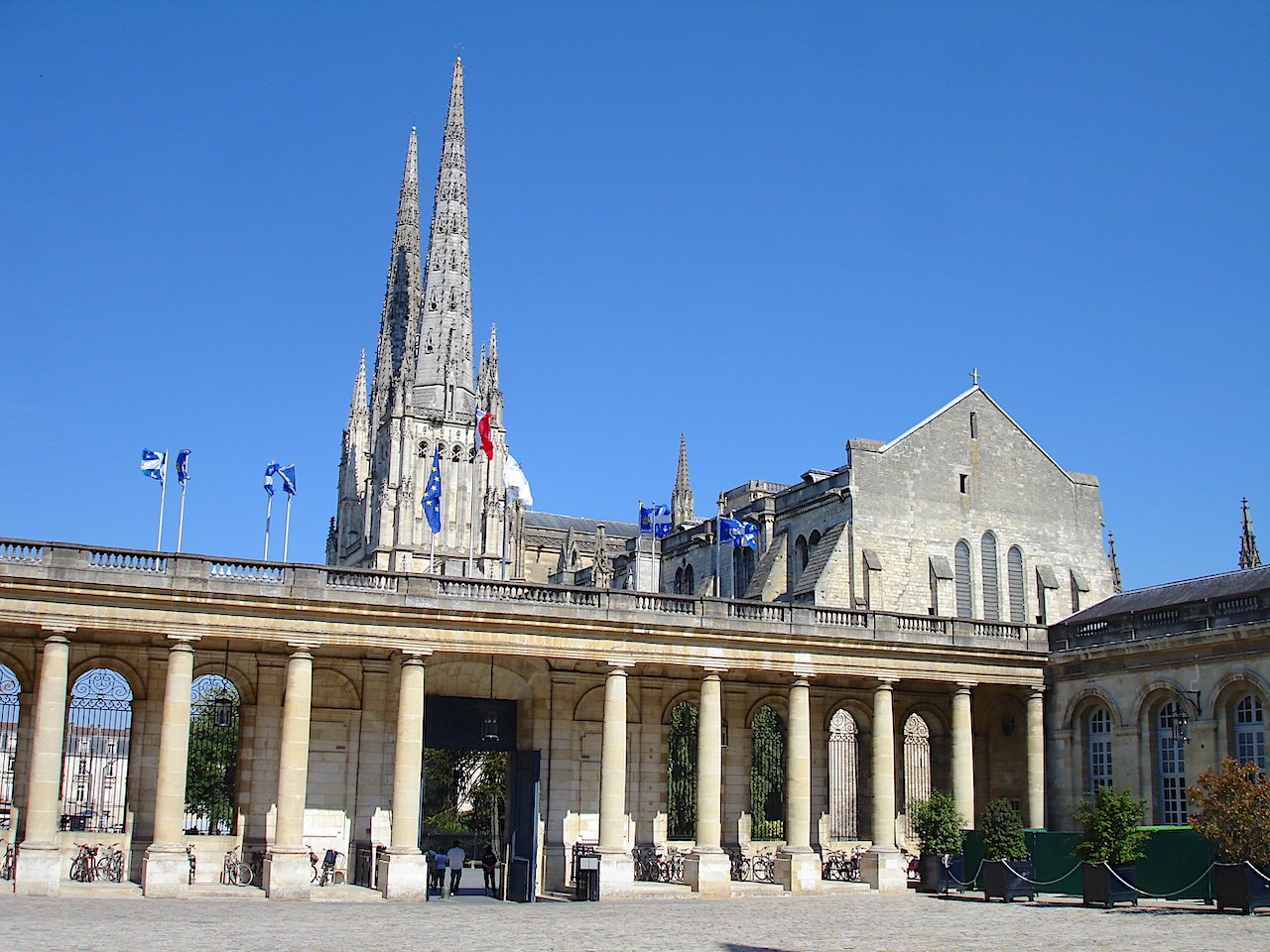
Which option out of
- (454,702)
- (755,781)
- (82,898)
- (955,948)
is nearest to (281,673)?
(454,702)

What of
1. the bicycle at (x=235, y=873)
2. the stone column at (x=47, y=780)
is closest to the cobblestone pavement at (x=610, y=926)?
the stone column at (x=47, y=780)

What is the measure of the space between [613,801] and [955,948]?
13.1 meters

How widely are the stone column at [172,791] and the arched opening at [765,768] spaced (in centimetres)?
1597

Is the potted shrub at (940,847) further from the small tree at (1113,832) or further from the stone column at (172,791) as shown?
the stone column at (172,791)

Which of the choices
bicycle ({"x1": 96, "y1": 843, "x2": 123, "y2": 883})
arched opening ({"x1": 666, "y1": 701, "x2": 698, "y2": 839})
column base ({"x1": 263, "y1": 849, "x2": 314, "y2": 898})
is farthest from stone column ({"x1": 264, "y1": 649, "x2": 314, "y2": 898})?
arched opening ({"x1": 666, "y1": 701, "x2": 698, "y2": 839})

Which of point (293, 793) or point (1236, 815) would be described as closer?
point (1236, 815)

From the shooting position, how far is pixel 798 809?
3494 cm

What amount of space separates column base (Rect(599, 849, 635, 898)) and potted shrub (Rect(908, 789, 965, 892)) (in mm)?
7648

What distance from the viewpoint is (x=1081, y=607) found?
48469mm

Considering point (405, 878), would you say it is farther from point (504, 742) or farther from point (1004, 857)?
point (1004, 857)

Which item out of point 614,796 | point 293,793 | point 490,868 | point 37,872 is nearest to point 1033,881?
point 614,796

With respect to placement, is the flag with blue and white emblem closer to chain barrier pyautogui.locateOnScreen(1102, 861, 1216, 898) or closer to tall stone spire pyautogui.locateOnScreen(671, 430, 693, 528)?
chain barrier pyautogui.locateOnScreen(1102, 861, 1216, 898)

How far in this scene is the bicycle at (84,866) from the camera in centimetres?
3002

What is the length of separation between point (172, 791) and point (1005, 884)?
18.7 m
